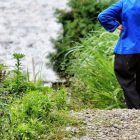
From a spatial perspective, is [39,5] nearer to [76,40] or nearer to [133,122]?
[76,40]

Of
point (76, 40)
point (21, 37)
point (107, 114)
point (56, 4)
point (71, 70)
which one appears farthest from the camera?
point (56, 4)

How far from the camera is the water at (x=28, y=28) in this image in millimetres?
18594

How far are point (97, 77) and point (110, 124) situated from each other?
3171mm

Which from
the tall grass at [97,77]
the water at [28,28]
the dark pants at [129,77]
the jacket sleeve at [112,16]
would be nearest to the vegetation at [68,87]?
the tall grass at [97,77]

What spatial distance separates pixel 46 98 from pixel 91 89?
3347 millimetres

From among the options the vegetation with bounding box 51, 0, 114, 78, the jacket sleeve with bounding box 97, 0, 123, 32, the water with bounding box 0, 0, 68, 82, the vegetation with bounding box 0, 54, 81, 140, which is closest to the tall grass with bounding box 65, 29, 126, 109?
the jacket sleeve with bounding box 97, 0, 123, 32

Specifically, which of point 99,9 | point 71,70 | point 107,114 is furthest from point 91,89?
point 99,9

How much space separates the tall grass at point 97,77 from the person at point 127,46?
18.4 inches

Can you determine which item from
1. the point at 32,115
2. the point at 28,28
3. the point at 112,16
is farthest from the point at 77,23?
the point at 28,28

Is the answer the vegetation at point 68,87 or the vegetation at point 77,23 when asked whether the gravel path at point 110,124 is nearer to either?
the vegetation at point 68,87

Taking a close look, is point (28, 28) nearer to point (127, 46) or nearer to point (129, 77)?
point (129, 77)

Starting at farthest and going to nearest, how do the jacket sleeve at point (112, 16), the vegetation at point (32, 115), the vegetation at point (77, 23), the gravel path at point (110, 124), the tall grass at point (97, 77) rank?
the vegetation at point (77, 23) < the tall grass at point (97, 77) < the jacket sleeve at point (112, 16) < the gravel path at point (110, 124) < the vegetation at point (32, 115)

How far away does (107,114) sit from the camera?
19.2 ft

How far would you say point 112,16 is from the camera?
7.95m
